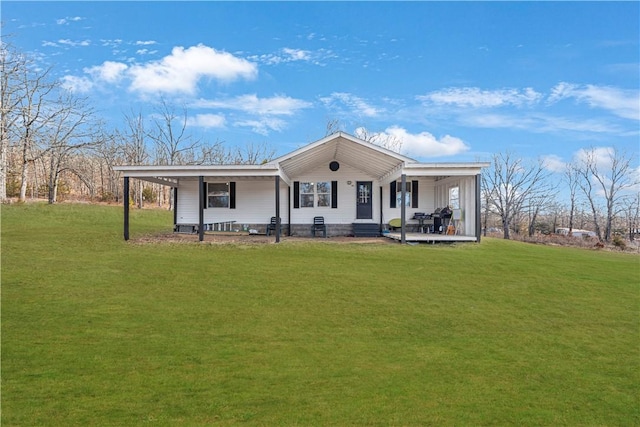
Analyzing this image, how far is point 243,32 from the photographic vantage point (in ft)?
69.6

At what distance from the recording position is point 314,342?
602cm

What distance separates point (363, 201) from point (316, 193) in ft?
6.83

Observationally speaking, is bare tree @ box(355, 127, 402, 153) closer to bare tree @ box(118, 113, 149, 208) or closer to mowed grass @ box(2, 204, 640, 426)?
bare tree @ box(118, 113, 149, 208)

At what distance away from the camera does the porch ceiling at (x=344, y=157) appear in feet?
47.5

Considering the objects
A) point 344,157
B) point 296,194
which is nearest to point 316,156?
point 344,157

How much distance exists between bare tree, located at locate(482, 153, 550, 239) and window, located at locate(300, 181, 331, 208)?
1993 centimetres

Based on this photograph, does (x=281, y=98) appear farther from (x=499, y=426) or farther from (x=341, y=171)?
(x=499, y=426)

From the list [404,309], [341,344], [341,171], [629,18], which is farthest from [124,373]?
[629,18]

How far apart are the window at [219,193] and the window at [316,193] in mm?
3269

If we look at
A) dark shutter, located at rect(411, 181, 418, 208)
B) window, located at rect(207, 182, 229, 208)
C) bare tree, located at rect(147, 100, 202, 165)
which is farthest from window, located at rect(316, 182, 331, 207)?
bare tree, located at rect(147, 100, 202, 165)

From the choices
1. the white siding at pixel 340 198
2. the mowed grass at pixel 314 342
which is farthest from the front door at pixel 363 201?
the mowed grass at pixel 314 342

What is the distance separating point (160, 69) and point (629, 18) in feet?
78.1

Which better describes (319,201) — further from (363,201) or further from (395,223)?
(395,223)

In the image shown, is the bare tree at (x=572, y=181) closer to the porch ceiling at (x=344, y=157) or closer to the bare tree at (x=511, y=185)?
the bare tree at (x=511, y=185)
